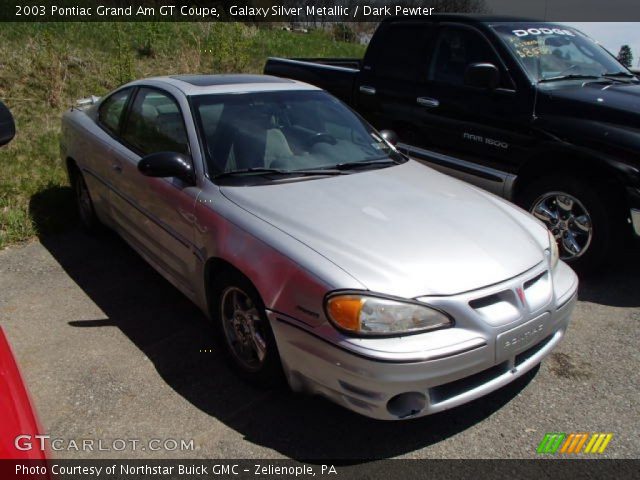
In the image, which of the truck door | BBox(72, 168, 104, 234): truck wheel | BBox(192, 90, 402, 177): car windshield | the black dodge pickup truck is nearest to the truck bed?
the black dodge pickup truck

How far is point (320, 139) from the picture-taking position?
3.89m

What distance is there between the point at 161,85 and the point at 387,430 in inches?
→ 112

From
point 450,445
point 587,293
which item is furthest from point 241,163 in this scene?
point 587,293

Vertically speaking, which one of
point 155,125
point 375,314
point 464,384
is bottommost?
point 464,384

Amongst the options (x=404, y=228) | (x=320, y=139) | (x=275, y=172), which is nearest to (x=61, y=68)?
(x=320, y=139)

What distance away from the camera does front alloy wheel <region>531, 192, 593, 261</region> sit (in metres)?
4.50

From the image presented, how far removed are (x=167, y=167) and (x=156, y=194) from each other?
1.48 ft

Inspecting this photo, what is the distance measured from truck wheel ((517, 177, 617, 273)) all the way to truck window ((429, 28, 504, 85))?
1.23m

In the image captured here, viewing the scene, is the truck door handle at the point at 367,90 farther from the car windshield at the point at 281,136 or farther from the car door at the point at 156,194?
the car door at the point at 156,194

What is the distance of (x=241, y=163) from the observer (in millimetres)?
3529

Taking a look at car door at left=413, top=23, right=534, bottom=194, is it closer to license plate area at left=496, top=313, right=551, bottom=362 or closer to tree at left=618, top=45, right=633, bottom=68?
license plate area at left=496, top=313, right=551, bottom=362

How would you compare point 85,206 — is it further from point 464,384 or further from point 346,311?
point 464,384

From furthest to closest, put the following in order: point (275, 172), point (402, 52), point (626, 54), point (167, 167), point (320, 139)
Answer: point (626, 54) → point (402, 52) → point (320, 139) → point (275, 172) → point (167, 167)

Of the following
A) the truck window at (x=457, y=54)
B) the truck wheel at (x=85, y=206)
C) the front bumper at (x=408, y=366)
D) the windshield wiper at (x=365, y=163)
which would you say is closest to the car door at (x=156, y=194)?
the truck wheel at (x=85, y=206)
